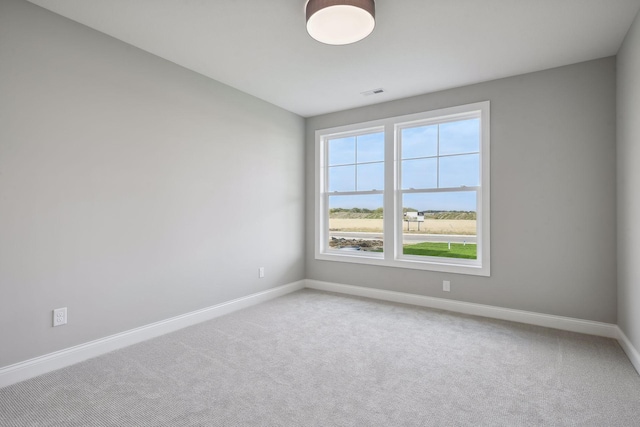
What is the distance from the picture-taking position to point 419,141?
421cm

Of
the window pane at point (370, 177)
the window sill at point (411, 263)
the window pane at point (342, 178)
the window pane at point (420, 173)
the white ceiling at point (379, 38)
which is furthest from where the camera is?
the window pane at point (342, 178)

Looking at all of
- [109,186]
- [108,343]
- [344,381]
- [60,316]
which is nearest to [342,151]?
[109,186]

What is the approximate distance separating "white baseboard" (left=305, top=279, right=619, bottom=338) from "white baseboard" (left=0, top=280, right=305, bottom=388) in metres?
1.36

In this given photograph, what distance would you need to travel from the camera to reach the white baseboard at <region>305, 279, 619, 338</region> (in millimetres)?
3094

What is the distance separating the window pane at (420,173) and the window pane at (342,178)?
78 centimetres

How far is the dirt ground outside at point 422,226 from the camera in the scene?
3.90 meters

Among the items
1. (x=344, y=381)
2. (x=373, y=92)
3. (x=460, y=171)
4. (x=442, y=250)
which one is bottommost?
(x=344, y=381)

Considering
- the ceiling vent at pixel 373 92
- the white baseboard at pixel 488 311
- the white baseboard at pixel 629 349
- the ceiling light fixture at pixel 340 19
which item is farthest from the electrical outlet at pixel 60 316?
the white baseboard at pixel 629 349

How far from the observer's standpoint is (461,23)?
254 centimetres

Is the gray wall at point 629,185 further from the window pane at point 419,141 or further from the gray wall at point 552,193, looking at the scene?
the window pane at point 419,141

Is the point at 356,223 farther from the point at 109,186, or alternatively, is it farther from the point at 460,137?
the point at 109,186

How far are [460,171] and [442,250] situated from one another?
990mm

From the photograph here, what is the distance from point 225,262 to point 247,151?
138 cm

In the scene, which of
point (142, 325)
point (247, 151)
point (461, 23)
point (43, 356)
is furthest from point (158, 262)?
point (461, 23)
